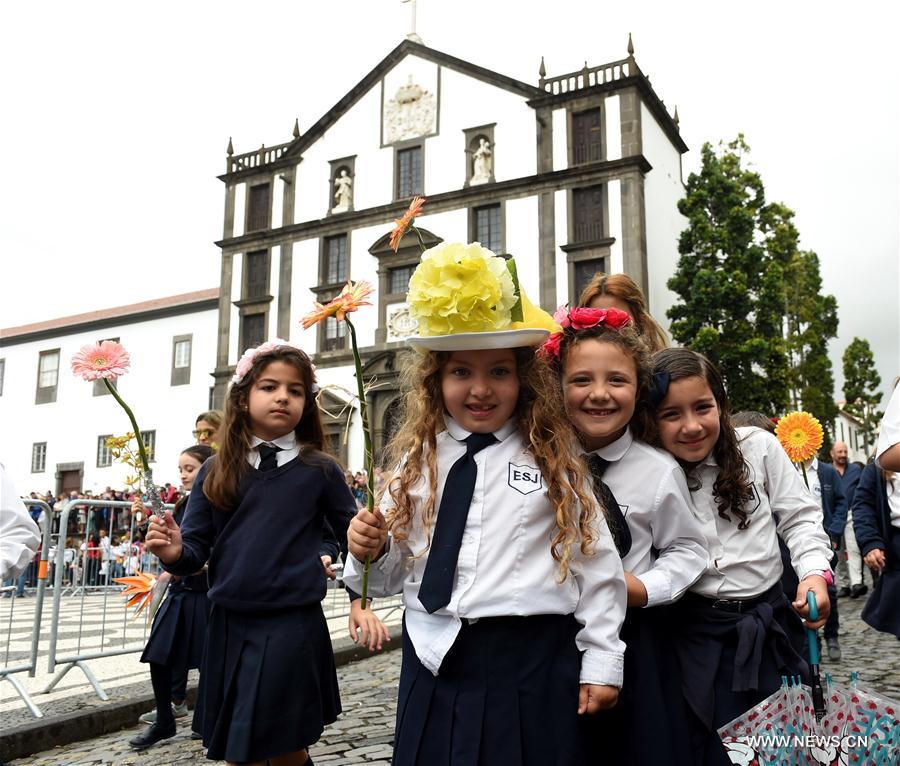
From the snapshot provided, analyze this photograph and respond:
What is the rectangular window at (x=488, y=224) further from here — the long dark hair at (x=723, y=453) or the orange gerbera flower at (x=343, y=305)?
the orange gerbera flower at (x=343, y=305)

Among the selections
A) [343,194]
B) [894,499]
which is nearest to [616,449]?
[894,499]

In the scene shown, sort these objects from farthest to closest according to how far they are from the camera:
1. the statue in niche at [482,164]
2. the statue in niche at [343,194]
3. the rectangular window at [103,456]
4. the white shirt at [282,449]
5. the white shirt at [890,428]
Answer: the rectangular window at [103,456] < the statue in niche at [343,194] < the statue in niche at [482,164] < the white shirt at [282,449] < the white shirt at [890,428]

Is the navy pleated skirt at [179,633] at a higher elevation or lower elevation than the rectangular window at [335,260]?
lower

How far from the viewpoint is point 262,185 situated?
31766 mm

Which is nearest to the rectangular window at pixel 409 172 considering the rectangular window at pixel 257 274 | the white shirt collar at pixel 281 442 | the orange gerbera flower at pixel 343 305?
the rectangular window at pixel 257 274

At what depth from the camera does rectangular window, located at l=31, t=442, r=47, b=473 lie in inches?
1465

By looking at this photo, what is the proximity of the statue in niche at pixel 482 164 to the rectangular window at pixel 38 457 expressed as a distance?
23204mm

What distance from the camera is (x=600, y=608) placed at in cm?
222

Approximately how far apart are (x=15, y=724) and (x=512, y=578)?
13.4 ft

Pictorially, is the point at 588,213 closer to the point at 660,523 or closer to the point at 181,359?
the point at 181,359

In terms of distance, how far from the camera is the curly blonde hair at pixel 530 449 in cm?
226

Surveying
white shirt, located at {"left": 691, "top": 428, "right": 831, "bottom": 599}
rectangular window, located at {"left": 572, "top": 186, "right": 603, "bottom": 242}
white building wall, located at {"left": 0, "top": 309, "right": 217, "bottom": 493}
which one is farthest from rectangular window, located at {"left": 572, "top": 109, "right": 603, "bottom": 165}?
white shirt, located at {"left": 691, "top": 428, "right": 831, "bottom": 599}

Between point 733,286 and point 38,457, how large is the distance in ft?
99.4

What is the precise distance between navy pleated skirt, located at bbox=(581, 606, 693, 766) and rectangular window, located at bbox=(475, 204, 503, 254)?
82.5 feet
